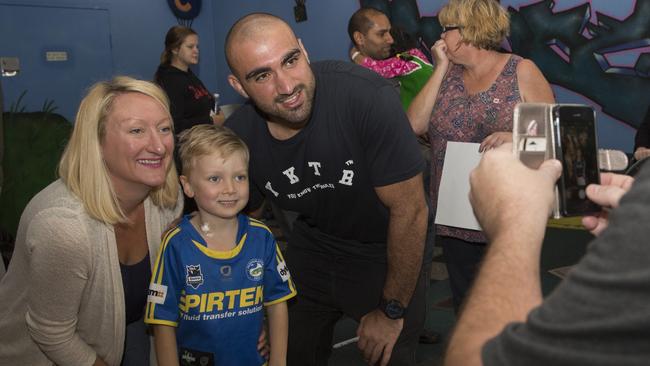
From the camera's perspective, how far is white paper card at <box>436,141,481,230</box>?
2594 millimetres

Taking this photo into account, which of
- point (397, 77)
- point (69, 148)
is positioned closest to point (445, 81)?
point (397, 77)

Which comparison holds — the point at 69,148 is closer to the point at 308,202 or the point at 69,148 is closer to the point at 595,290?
the point at 308,202

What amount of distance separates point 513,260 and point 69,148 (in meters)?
1.63

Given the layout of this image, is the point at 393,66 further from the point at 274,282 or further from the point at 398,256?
the point at 274,282

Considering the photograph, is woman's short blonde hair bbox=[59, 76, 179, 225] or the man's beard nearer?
woman's short blonde hair bbox=[59, 76, 179, 225]

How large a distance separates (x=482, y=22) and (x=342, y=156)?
3.46 feet

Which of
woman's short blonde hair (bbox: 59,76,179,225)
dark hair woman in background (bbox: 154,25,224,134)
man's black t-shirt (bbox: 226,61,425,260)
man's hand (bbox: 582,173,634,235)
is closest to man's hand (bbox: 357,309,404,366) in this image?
man's black t-shirt (bbox: 226,61,425,260)

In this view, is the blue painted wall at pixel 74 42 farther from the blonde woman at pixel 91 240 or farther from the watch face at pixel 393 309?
the watch face at pixel 393 309

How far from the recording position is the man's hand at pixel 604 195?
3.00ft

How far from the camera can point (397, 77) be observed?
3.71m

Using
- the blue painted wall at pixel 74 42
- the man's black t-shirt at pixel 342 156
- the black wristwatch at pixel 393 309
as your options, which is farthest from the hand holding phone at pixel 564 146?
the blue painted wall at pixel 74 42

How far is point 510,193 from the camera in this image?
0.94 metres

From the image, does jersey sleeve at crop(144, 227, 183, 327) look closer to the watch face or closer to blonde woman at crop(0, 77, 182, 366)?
blonde woman at crop(0, 77, 182, 366)

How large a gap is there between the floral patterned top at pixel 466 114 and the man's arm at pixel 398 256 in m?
0.50
